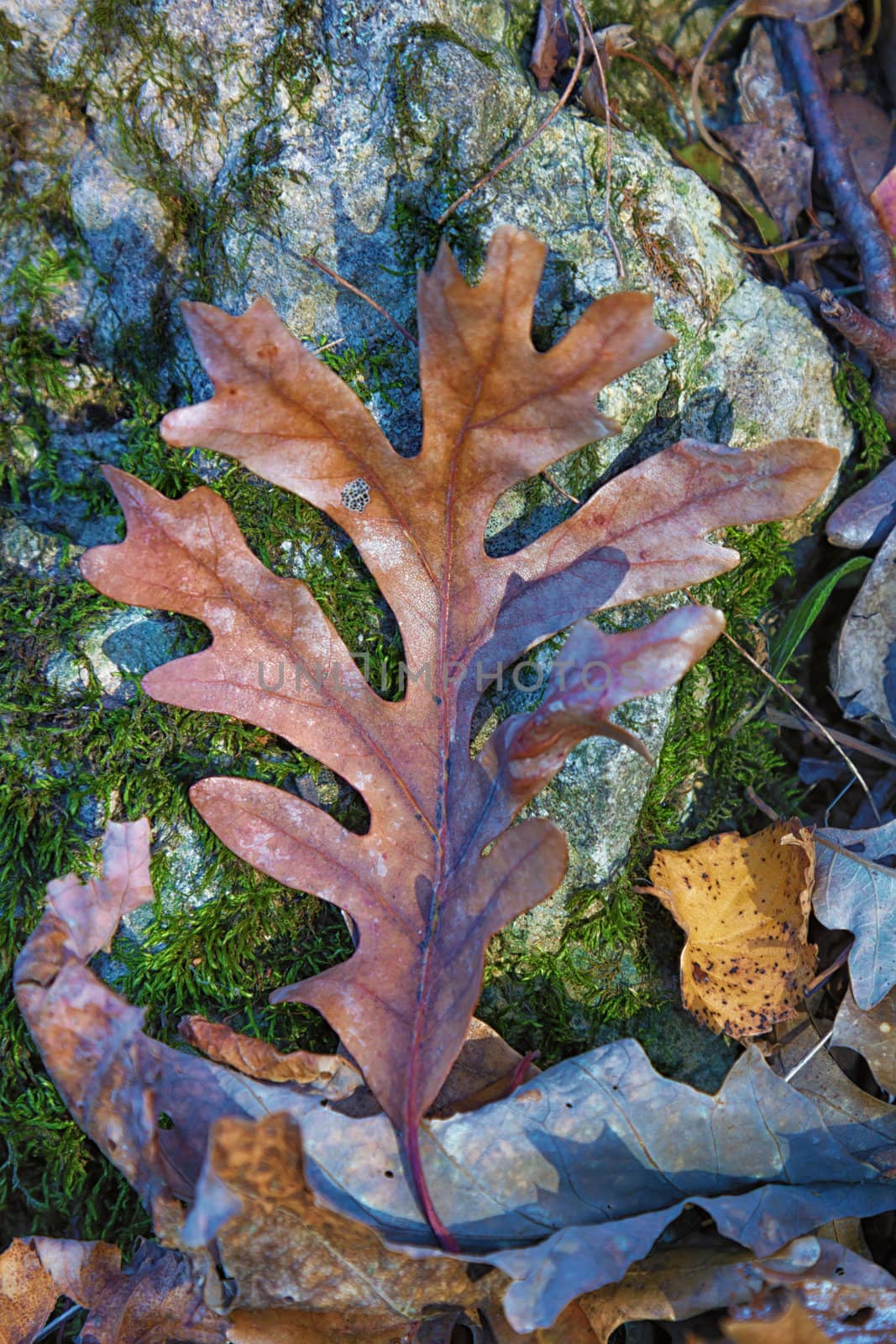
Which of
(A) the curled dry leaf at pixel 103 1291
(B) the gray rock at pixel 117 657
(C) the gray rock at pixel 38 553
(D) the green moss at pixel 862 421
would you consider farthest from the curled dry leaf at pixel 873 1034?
(C) the gray rock at pixel 38 553

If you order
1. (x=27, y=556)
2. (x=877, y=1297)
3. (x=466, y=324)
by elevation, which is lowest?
(x=877, y=1297)

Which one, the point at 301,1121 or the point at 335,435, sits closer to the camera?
Answer: the point at 301,1121

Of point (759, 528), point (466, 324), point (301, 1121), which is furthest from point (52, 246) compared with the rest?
point (301, 1121)

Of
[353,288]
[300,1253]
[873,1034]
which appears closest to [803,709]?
[873,1034]

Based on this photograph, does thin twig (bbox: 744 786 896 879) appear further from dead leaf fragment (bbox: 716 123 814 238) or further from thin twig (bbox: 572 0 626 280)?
dead leaf fragment (bbox: 716 123 814 238)

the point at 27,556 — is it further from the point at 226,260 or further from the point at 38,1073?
the point at 38,1073

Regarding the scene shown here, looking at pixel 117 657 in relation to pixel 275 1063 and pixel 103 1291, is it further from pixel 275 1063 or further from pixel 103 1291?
pixel 103 1291
